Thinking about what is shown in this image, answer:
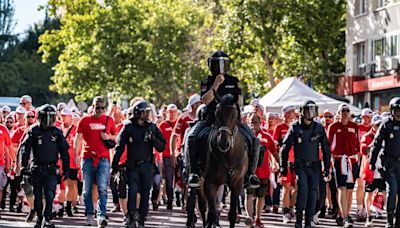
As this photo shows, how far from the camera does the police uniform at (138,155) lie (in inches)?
683

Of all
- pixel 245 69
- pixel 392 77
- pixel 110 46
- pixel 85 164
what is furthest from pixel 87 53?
pixel 85 164

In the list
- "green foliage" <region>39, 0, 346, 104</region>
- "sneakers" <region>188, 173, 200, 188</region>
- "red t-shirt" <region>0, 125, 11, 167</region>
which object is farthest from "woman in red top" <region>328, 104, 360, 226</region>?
"green foliage" <region>39, 0, 346, 104</region>

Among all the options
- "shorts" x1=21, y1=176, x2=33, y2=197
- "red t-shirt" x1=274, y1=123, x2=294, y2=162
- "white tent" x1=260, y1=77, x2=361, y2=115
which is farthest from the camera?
"white tent" x1=260, y1=77, x2=361, y2=115

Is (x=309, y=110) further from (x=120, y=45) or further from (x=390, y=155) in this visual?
(x=120, y=45)

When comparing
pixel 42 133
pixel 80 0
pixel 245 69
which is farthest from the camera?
pixel 80 0

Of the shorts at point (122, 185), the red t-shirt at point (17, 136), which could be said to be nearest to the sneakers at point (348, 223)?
the shorts at point (122, 185)

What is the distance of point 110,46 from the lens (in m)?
63.3

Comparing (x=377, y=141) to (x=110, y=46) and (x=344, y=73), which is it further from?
(x=110, y=46)

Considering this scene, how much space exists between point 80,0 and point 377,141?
46387 mm

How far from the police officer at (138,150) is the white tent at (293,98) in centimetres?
1635

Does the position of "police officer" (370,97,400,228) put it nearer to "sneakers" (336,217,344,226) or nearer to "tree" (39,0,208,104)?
"sneakers" (336,217,344,226)

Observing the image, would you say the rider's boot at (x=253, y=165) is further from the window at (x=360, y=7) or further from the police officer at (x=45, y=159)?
the window at (x=360, y=7)

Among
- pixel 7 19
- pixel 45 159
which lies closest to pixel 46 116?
pixel 45 159

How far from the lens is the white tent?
111 ft
